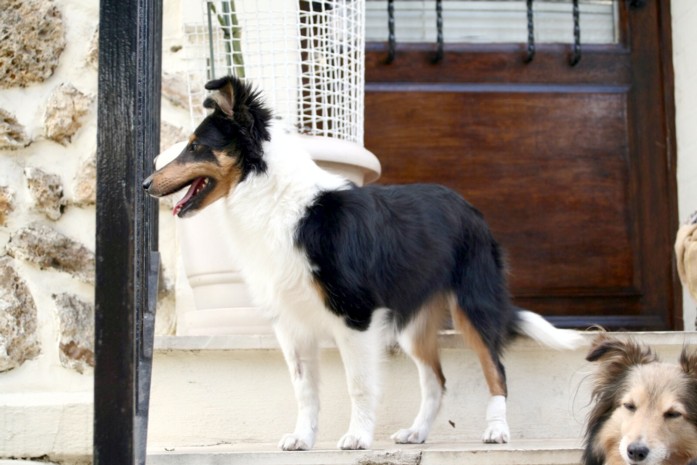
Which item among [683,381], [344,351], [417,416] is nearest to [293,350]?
[344,351]

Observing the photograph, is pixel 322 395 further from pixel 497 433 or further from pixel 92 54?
pixel 92 54

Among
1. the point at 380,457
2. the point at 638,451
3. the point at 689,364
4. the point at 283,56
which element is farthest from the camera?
the point at 283,56

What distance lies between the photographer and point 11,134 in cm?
320

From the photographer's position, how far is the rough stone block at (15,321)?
9.87 feet

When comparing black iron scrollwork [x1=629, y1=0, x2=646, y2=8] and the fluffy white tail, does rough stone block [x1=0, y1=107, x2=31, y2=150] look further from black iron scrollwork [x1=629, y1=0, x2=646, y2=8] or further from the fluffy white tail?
black iron scrollwork [x1=629, y1=0, x2=646, y2=8]

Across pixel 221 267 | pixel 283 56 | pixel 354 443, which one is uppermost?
pixel 283 56

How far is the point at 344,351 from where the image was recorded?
2.83 metres

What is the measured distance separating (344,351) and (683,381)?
36.3 inches

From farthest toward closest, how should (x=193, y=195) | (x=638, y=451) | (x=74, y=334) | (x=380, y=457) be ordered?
(x=74, y=334), (x=193, y=195), (x=380, y=457), (x=638, y=451)

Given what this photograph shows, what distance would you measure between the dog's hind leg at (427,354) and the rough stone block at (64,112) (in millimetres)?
1293

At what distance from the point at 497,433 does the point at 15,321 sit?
1501 millimetres

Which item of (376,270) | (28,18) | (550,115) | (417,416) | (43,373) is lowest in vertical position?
(417,416)

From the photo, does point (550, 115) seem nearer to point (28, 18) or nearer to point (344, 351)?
point (344, 351)

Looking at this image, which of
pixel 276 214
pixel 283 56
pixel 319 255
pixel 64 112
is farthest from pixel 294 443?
pixel 283 56
